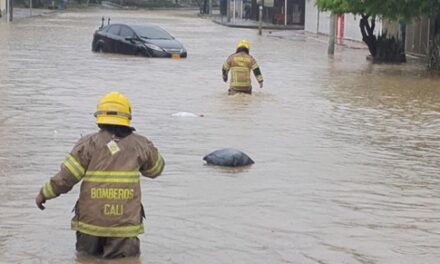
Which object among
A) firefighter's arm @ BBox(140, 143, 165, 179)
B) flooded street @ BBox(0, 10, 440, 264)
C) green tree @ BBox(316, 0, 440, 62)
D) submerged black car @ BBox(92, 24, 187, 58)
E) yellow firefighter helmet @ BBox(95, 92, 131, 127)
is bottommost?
flooded street @ BBox(0, 10, 440, 264)

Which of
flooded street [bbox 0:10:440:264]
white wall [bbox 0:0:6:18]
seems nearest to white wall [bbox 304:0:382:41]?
white wall [bbox 0:0:6:18]

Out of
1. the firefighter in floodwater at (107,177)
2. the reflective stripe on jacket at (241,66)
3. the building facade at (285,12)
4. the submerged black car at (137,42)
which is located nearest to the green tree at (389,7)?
the submerged black car at (137,42)

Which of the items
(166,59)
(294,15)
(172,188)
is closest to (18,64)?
(166,59)

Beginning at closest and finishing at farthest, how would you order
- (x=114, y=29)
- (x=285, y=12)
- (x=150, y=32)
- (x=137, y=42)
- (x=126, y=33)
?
(x=137, y=42) < (x=126, y=33) < (x=114, y=29) < (x=150, y=32) < (x=285, y=12)

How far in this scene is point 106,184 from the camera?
7055 millimetres

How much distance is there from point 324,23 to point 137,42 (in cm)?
2636

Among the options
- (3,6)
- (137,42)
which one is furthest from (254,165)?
(3,6)

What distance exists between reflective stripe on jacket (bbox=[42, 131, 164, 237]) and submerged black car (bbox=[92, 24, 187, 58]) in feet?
82.1

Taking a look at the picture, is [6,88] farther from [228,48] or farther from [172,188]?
[228,48]

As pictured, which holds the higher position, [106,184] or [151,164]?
[151,164]

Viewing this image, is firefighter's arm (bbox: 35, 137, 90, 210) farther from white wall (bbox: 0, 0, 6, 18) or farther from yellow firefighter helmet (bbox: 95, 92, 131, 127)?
white wall (bbox: 0, 0, 6, 18)

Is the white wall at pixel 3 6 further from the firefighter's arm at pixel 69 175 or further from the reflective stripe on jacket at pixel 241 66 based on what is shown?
the firefighter's arm at pixel 69 175

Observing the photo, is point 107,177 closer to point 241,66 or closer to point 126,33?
point 241,66

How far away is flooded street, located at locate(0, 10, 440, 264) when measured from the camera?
→ 26.6 feet
